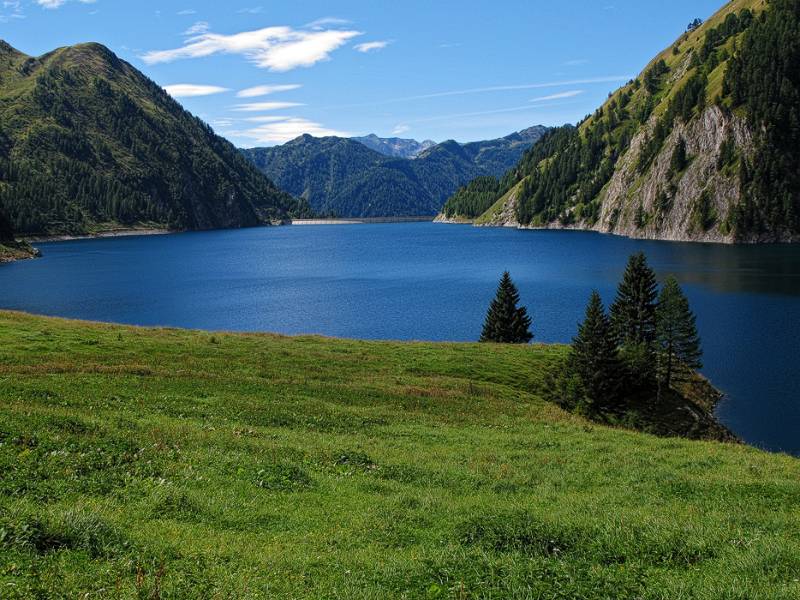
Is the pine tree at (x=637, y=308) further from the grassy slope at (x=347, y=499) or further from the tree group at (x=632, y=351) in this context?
the grassy slope at (x=347, y=499)

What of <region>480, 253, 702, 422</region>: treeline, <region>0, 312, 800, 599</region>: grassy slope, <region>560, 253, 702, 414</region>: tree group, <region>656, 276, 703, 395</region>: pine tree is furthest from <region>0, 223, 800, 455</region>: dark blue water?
<region>0, 312, 800, 599</region>: grassy slope

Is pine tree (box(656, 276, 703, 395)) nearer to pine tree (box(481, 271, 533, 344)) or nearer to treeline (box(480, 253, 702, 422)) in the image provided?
treeline (box(480, 253, 702, 422))

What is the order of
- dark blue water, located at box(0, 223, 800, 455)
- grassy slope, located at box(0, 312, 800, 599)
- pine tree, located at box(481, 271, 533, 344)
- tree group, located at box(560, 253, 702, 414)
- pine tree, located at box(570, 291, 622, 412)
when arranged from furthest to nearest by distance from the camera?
1. pine tree, located at box(481, 271, 533, 344)
2. dark blue water, located at box(0, 223, 800, 455)
3. tree group, located at box(560, 253, 702, 414)
4. pine tree, located at box(570, 291, 622, 412)
5. grassy slope, located at box(0, 312, 800, 599)

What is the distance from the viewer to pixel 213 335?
54375 mm

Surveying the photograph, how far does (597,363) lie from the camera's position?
55094 mm

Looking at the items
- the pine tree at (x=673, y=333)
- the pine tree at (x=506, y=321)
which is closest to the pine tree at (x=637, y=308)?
the pine tree at (x=673, y=333)

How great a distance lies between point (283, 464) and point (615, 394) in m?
45.0

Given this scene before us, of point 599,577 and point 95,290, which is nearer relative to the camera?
point 599,577

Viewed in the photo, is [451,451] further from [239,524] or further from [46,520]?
[46,520]

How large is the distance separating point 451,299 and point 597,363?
6949 centimetres

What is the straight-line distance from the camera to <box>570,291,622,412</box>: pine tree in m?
54.7

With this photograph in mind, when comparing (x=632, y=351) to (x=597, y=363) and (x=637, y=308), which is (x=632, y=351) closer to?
(x=597, y=363)

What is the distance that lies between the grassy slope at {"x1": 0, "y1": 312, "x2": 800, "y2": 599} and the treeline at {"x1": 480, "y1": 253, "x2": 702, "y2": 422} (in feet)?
62.0

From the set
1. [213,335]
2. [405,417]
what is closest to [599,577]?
[405,417]
